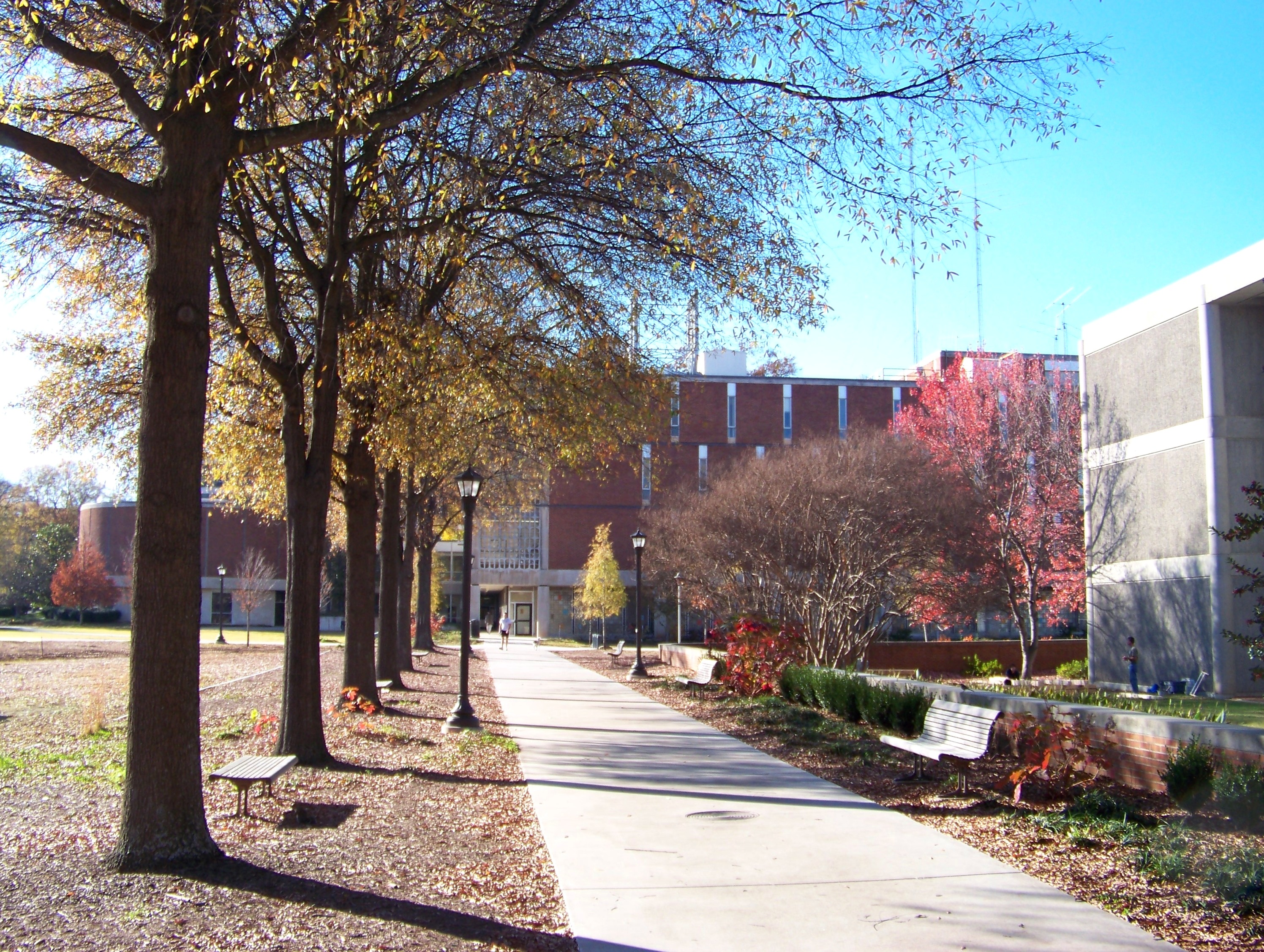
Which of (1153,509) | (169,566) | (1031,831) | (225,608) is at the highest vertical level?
(1153,509)

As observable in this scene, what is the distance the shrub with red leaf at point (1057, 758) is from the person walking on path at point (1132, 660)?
17.2 m

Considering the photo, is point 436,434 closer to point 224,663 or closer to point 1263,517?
point 1263,517

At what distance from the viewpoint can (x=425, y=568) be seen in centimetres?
3597

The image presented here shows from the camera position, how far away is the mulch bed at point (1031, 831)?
561 centimetres

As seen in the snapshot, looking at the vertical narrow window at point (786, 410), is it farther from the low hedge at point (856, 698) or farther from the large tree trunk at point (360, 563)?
the large tree trunk at point (360, 563)

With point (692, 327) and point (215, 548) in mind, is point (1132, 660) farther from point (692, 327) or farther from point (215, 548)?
point (215, 548)

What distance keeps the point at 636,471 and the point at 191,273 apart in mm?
10202

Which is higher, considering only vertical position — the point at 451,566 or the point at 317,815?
the point at 451,566

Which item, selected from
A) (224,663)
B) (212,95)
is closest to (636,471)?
(212,95)

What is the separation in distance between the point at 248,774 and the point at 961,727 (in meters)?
6.22

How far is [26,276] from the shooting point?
468 inches

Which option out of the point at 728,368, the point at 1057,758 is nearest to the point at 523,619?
the point at 728,368

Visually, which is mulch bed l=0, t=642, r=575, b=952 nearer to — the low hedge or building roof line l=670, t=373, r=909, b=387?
the low hedge

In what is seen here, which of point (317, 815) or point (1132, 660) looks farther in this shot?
point (1132, 660)
